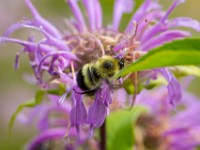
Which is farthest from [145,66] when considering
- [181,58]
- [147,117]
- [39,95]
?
[147,117]

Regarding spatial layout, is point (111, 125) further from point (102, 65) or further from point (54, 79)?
point (102, 65)

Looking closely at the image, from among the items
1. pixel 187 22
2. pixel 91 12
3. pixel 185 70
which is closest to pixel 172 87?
pixel 185 70

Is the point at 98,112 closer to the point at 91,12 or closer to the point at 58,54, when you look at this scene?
the point at 58,54

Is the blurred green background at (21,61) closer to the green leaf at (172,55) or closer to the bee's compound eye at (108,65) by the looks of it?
the bee's compound eye at (108,65)

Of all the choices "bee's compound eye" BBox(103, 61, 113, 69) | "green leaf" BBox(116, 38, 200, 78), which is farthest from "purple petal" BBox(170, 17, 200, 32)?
"green leaf" BBox(116, 38, 200, 78)

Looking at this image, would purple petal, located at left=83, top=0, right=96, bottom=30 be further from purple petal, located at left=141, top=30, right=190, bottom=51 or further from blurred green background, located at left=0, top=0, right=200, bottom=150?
blurred green background, located at left=0, top=0, right=200, bottom=150
